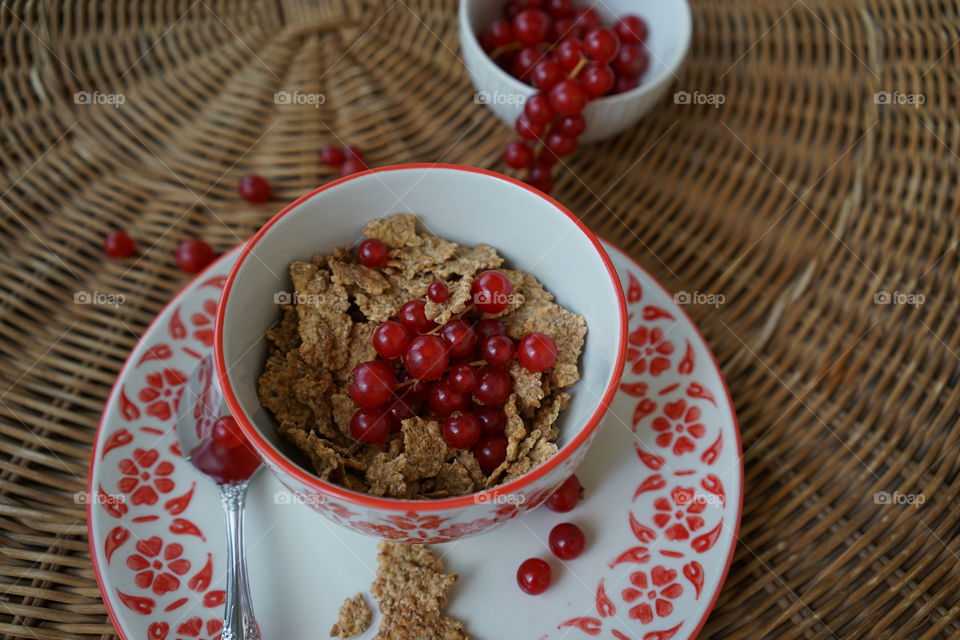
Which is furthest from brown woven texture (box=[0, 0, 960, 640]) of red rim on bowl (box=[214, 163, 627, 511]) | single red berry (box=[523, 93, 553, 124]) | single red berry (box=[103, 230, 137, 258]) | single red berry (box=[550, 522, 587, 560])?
red rim on bowl (box=[214, 163, 627, 511])

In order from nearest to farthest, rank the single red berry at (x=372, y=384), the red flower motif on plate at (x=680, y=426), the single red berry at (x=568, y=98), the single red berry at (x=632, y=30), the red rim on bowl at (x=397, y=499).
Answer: the red rim on bowl at (x=397, y=499), the single red berry at (x=372, y=384), the red flower motif on plate at (x=680, y=426), the single red berry at (x=568, y=98), the single red berry at (x=632, y=30)

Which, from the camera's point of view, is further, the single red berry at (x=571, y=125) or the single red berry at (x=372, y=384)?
the single red berry at (x=571, y=125)

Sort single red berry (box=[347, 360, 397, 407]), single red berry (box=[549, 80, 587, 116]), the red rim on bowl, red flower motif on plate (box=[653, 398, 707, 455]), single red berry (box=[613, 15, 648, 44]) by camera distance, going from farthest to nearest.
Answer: single red berry (box=[613, 15, 648, 44]) < single red berry (box=[549, 80, 587, 116]) < red flower motif on plate (box=[653, 398, 707, 455]) < single red berry (box=[347, 360, 397, 407]) < the red rim on bowl

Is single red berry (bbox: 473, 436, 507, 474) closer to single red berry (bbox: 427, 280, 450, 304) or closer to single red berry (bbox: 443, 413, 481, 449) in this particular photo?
single red berry (bbox: 443, 413, 481, 449)

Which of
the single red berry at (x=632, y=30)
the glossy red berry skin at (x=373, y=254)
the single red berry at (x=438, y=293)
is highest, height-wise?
the single red berry at (x=632, y=30)

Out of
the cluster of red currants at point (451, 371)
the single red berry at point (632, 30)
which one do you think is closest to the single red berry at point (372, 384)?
the cluster of red currants at point (451, 371)

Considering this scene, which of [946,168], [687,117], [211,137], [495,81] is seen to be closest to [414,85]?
[495,81]

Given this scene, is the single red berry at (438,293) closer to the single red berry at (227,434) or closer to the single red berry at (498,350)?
the single red berry at (498,350)
